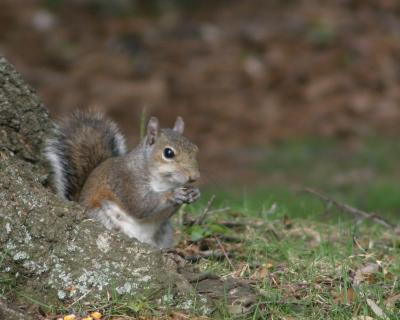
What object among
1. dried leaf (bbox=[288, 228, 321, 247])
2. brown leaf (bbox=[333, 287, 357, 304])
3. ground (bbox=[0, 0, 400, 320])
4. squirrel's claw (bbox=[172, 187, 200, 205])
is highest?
ground (bbox=[0, 0, 400, 320])

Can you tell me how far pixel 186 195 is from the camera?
4020 mm

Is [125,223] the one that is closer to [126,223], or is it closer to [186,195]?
[126,223]

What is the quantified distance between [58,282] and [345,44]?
28.6 feet

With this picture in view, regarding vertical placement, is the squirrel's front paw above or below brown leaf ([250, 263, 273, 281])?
above

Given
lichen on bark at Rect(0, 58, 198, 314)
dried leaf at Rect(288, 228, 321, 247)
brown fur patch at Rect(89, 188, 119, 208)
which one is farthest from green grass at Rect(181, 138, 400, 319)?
brown fur patch at Rect(89, 188, 119, 208)

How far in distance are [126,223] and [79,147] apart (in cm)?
53

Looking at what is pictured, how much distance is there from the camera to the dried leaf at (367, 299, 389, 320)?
3.49 m

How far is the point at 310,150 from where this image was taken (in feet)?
31.0

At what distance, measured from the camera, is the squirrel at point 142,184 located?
4152 mm

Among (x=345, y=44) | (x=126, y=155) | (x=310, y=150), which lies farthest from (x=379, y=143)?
(x=126, y=155)

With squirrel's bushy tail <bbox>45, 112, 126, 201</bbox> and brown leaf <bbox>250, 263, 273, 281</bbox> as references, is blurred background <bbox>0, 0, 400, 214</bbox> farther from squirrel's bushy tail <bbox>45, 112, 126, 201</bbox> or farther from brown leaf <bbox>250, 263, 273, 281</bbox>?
brown leaf <bbox>250, 263, 273, 281</bbox>

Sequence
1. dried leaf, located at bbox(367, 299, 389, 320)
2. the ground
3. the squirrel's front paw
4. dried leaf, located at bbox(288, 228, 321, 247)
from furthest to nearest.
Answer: the ground → dried leaf, located at bbox(288, 228, 321, 247) → the squirrel's front paw → dried leaf, located at bbox(367, 299, 389, 320)

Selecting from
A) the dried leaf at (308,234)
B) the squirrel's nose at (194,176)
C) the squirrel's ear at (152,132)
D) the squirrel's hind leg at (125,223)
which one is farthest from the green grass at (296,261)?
the squirrel's ear at (152,132)

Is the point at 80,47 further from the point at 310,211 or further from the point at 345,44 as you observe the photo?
the point at 310,211
